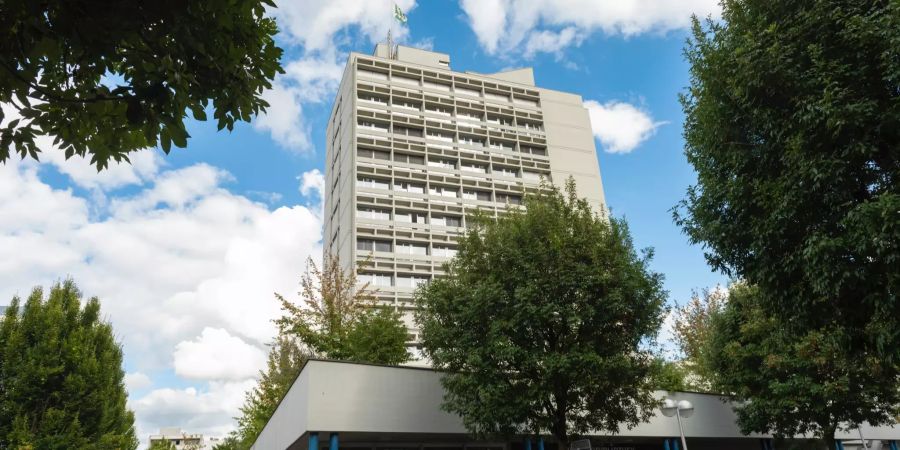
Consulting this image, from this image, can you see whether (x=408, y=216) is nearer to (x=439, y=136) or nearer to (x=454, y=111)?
(x=439, y=136)

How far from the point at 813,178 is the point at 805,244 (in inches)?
48.3

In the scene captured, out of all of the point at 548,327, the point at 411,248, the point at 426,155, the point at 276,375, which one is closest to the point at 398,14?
the point at 426,155

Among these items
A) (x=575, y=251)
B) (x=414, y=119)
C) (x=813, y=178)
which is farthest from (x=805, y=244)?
(x=414, y=119)

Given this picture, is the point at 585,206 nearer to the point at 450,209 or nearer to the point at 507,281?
the point at 507,281

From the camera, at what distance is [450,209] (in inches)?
2138

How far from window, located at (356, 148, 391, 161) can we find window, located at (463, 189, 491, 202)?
331 inches

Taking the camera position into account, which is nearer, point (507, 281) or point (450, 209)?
point (507, 281)


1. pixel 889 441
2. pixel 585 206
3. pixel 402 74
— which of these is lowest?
pixel 889 441

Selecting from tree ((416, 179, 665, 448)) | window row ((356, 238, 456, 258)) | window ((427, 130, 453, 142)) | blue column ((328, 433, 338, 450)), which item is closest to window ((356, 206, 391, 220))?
window row ((356, 238, 456, 258))

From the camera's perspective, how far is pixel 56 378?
2552cm

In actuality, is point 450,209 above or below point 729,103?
above

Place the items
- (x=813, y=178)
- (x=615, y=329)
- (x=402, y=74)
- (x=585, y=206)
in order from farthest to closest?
(x=402, y=74), (x=585, y=206), (x=615, y=329), (x=813, y=178)

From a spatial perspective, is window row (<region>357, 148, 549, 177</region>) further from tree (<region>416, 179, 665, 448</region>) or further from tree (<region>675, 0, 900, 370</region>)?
tree (<region>675, 0, 900, 370</region>)

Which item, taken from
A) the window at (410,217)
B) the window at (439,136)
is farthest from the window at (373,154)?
the window at (410,217)
